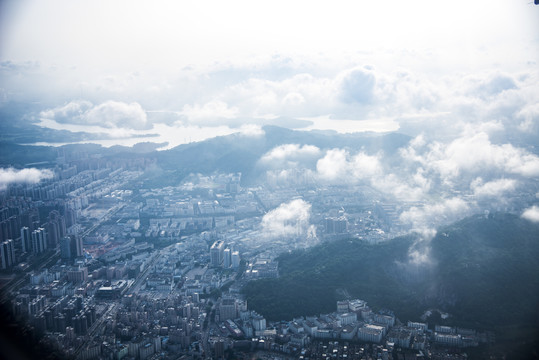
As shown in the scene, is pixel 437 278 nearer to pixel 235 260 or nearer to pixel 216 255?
pixel 235 260

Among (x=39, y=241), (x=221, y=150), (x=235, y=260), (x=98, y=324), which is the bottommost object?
(x=98, y=324)

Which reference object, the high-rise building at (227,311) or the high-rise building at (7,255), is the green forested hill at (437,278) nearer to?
the high-rise building at (227,311)

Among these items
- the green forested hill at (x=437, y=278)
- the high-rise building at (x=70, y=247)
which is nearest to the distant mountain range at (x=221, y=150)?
the high-rise building at (x=70, y=247)

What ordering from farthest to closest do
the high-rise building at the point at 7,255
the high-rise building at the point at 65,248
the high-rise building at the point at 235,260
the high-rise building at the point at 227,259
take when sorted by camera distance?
the high-rise building at the point at 65,248 < the high-rise building at the point at 227,259 < the high-rise building at the point at 235,260 < the high-rise building at the point at 7,255

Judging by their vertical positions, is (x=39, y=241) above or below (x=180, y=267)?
above

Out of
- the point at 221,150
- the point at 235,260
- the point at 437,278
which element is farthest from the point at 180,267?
the point at 221,150

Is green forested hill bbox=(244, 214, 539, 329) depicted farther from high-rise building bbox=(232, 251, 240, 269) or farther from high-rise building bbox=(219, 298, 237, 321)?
high-rise building bbox=(232, 251, 240, 269)
